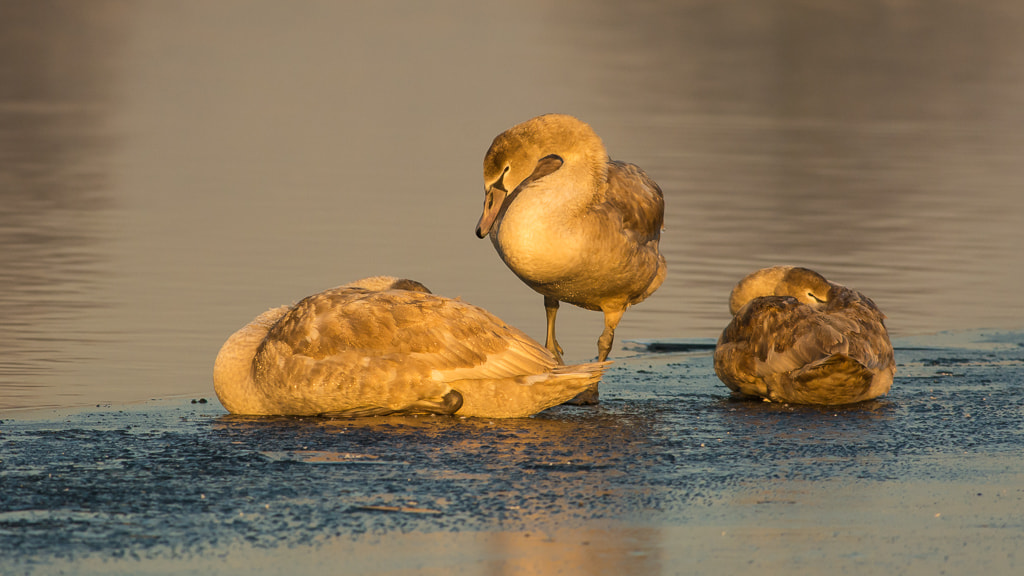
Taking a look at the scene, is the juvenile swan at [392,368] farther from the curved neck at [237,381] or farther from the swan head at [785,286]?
the swan head at [785,286]

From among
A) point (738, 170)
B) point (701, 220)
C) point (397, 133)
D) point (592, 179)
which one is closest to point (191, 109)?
point (397, 133)

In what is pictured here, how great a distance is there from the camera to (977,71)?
42.0 metres

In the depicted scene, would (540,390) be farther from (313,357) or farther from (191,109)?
(191,109)

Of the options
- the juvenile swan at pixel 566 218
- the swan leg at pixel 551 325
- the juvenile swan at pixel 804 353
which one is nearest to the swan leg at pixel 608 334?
the juvenile swan at pixel 566 218

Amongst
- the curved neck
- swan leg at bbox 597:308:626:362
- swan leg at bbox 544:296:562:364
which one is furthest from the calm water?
the curved neck

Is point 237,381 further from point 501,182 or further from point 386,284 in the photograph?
point 501,182

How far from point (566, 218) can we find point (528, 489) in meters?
2.96

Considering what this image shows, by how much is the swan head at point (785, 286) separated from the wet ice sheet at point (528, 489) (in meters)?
1.38

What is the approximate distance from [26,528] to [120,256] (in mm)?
8430

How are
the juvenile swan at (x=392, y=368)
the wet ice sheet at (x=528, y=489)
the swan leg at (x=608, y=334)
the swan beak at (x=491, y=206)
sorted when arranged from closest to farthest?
the wet ice sheet at (x=528, y=489)
the juvenile swan at (x=392, y=368)
the swan beak at (x=491, y=206)
the swan leg at (x=608, y=334)

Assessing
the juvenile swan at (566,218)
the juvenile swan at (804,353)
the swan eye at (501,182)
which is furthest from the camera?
the swan eye at (501,182)

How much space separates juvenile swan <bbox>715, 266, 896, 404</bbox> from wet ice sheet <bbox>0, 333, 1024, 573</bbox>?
15cm

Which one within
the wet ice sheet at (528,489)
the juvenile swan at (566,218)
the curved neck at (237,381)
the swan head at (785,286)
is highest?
the juvenile swan at (566,218)

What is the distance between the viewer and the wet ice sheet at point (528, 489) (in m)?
5.75
